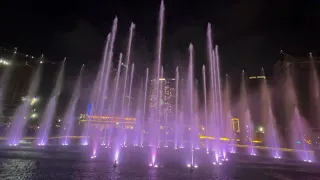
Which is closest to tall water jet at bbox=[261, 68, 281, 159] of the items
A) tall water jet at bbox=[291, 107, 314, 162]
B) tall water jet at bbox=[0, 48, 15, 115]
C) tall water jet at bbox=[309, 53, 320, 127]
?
tall water jet at bbox=[291, 107, 314, 162]

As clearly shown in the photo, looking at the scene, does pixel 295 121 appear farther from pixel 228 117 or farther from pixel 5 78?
pixel 5 78

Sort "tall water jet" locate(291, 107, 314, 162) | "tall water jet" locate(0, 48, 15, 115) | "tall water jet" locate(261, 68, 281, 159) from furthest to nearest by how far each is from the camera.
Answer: "tall water jet" locate(0, 48, 15, 115) < "tall water jet" locate(261, 68, 281, 159) < "tall water jet" locate(291, 107, 314, 162)

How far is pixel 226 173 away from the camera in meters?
11.0

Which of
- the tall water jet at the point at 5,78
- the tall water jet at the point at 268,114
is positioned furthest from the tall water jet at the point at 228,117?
the tall water jet at the point at 5,78

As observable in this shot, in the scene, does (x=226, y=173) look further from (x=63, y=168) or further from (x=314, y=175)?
(x=63, y=168)

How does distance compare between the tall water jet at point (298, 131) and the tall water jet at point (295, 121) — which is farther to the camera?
the tall water jet at point (295, 121)

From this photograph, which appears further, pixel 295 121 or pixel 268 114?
pixel 268 114

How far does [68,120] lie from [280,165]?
52.9 meters

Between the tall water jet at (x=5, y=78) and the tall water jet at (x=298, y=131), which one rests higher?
the tall water jet at (x=5, y=78)

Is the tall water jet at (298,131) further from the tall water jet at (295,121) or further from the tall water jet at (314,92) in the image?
the tall water jet at (314,92)

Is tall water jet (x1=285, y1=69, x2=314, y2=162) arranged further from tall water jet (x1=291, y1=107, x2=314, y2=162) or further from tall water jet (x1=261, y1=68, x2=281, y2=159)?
tall water jet (x1=261, y1=68, x2=281, y2=159)

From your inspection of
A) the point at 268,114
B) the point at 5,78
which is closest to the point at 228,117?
the point at 268,114

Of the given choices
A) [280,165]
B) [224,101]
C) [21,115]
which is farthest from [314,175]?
[21,115]

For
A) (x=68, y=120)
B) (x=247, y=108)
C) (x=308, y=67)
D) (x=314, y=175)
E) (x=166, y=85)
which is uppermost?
(x=166, y=85)
